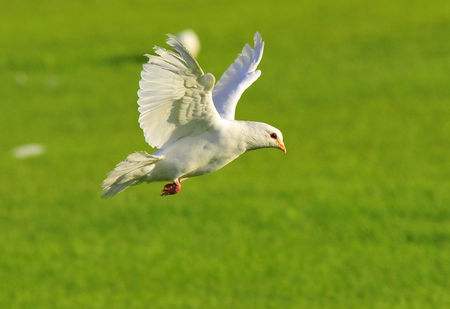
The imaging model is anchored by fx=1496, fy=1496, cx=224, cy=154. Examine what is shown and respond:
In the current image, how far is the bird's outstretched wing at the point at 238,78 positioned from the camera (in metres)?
10.3

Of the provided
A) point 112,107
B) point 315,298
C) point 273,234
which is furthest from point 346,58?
point 315,298

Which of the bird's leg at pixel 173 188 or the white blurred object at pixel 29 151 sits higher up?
the white blurred object at pixel 29 151

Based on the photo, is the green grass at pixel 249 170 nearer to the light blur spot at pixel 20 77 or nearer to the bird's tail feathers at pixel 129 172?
the light blur spot at pixel 20 77

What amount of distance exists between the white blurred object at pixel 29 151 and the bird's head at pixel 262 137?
3247cm

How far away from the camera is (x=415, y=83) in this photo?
46812mm

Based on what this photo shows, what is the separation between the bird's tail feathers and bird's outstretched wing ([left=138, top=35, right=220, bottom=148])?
0.22 m

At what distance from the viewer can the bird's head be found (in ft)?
28.6

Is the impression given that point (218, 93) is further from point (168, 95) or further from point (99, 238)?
point (99, 238)

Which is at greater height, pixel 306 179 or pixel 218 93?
pixel 218 93

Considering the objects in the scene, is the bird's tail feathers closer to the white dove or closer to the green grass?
the white dove

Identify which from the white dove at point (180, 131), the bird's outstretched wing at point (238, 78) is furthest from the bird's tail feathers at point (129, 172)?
the bird's outstretched wing at point (238, 78)

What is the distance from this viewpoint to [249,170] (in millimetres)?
39031

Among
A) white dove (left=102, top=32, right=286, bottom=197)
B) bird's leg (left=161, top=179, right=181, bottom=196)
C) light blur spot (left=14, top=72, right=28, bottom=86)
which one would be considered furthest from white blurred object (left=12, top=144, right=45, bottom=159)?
bird's leg (left=161, top=179, right=181, bottom=196)

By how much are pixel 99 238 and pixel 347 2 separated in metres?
20.8
